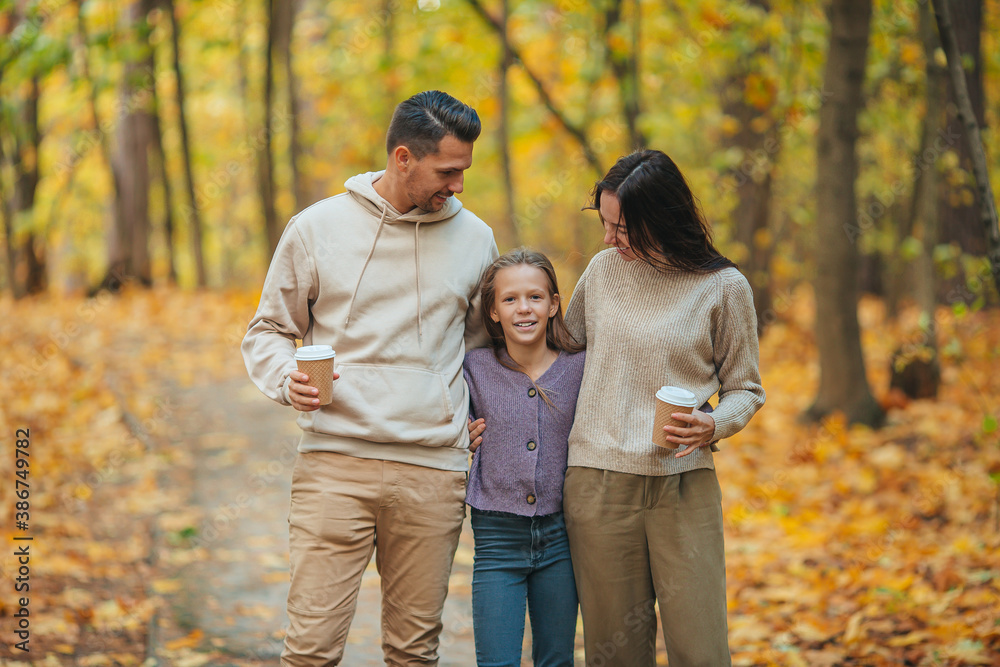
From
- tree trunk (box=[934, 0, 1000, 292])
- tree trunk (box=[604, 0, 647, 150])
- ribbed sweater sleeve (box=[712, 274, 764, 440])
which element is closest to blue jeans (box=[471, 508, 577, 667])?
ribbed sweater sleeve (box=[712, 274, 764, 440])

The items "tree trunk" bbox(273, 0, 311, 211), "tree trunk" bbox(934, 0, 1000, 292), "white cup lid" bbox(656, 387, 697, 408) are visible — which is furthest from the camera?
"tree trunk" bbox(273, 0, 311, 211)

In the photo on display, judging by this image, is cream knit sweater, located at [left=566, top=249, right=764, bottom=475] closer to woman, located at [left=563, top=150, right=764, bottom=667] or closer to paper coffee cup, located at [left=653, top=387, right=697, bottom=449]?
woman, located at [left=563, top=150, right=764, bottom=667]

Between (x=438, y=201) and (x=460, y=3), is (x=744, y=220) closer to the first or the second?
(x=460, y=3)

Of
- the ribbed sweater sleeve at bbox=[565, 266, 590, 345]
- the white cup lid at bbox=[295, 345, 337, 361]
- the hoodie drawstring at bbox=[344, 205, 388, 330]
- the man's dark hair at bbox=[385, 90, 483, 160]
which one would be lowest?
the white cup lid at bbox=[295, 345, 337, 361]

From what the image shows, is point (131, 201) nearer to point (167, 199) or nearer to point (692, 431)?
point (167, 199)

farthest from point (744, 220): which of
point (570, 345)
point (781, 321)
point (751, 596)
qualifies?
point (570, 345)

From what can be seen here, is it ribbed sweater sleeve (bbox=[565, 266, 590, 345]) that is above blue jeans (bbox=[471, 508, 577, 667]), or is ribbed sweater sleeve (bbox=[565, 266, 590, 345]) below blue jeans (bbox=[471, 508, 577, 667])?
above

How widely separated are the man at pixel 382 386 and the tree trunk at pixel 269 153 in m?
9.17

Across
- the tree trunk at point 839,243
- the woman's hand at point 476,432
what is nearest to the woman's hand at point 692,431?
the woman's hand at point 476,432

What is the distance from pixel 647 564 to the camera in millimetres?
2652

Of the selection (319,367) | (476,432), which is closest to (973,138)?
(476,432)

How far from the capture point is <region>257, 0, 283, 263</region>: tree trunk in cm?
1175

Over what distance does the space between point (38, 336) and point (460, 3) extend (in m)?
6.36

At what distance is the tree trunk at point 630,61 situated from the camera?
781 cm
